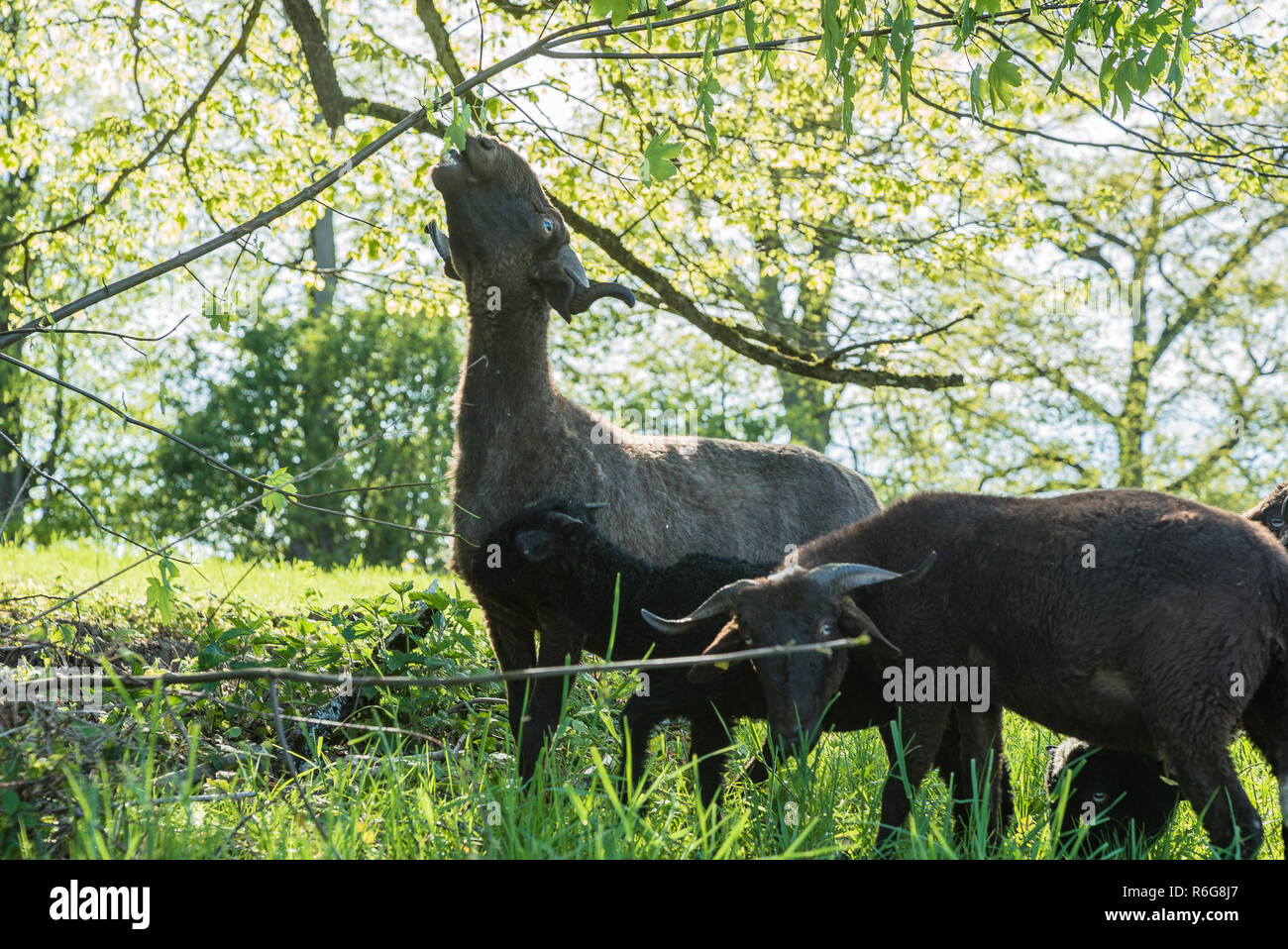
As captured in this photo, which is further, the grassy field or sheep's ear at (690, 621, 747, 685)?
sheep's ear at (690, 621, 747, 685)

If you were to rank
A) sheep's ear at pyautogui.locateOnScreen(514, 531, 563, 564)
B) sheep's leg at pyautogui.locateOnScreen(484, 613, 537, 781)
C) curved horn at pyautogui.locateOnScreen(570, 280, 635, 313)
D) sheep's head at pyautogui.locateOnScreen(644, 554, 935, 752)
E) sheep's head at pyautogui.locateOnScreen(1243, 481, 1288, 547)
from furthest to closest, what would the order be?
sheep's head at pyautogui.locateOnScreen(1243, 481, 1288, 547), curved horn at pyautogui.locateOnScreen(570, 280, 635, 313), sheep's leg at pyautogui.locateOnScreen(484, 613, 537, 781), sheep's ear at pyautogui.locateOnScreen(514, 531, 563, 564), sheep's head at pyautogui.locateOnScreen(644, 554, 935, 752)

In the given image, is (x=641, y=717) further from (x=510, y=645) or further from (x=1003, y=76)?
(x=1003, y=76)

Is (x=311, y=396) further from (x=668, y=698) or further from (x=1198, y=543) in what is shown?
(x=1198, y=543)

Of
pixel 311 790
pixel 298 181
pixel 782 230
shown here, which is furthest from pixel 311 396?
pixel 311 790

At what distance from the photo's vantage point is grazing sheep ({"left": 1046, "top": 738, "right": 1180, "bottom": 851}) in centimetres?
525

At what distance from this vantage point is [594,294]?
20.5 feet

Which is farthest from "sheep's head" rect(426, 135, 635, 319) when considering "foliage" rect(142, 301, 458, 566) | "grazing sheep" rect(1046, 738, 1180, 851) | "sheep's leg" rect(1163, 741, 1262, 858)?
"foliage" rect(142, 301, 458, 566)

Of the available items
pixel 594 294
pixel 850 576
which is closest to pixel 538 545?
pixel 594 294

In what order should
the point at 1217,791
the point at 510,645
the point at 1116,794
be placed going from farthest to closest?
the point at 510,645
the point at 1116,794
the point at 1217,791

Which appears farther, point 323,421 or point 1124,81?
point 323,421

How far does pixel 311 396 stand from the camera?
1634 centimetres

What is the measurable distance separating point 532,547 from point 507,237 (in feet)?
5.22

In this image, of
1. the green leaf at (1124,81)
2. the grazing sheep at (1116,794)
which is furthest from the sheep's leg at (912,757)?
the green leaf at (1124,81)

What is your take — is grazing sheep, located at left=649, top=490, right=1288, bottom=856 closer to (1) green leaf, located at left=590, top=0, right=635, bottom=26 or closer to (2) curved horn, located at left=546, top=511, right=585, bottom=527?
(2) curved horn, located at left=546, top=511, right=585, bottom=527
